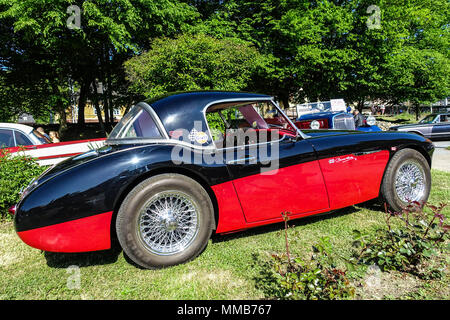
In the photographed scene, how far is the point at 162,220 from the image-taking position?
2.38 meters

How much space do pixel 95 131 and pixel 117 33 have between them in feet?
33.6

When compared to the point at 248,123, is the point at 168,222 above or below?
below

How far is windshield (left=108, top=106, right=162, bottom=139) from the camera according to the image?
262cm

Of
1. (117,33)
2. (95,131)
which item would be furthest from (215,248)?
(95,131)

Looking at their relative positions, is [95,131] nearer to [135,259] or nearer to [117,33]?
[117,33]

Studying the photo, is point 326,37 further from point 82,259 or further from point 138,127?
point 82,259

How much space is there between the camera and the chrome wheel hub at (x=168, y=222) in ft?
7.66

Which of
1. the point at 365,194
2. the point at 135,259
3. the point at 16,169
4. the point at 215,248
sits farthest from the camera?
the point at 16,169

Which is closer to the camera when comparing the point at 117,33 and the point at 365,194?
the point at 365,194

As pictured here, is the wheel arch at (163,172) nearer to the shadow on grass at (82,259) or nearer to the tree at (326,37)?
the shadow on grass at (82,259)

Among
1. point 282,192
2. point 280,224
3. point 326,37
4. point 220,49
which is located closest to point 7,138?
point 280,224

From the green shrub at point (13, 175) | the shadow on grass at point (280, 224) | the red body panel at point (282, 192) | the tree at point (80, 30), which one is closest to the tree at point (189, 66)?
the tree at point (80, 30)

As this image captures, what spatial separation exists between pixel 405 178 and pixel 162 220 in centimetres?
304
